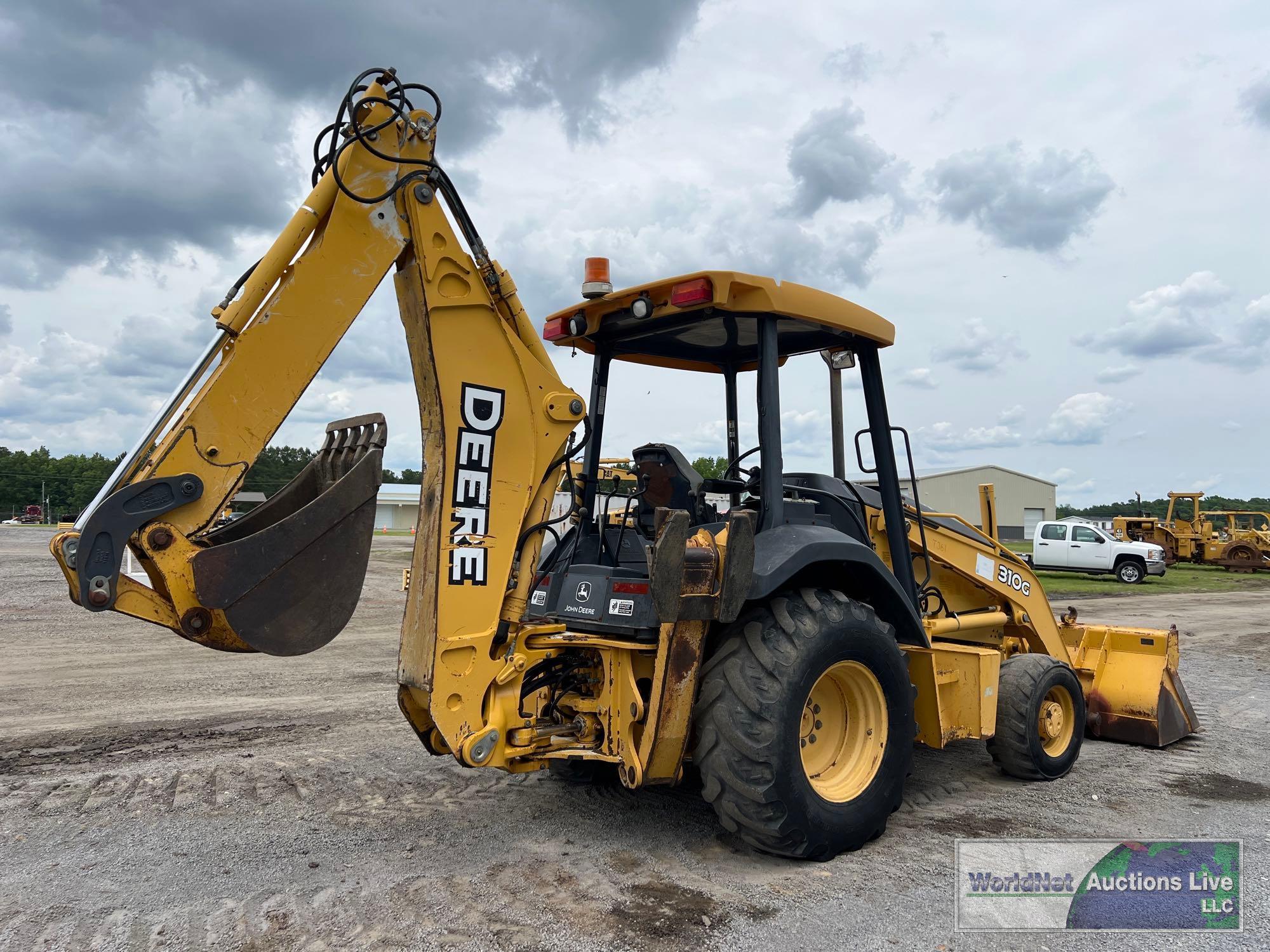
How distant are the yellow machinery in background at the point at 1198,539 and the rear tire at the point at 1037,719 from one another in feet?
81.2

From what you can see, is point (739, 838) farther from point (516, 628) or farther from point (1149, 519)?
point (1149, 519)

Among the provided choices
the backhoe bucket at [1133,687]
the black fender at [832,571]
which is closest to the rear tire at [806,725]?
the black fender at [832,571]

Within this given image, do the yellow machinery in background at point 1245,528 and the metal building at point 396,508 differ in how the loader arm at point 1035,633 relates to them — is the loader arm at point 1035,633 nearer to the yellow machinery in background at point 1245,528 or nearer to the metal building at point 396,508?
the yellow machinery in background at point 1245,528

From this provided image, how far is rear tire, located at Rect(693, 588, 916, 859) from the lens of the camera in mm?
→ 3865

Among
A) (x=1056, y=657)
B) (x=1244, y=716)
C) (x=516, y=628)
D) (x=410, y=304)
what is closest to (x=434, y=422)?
(x=410, y=304)

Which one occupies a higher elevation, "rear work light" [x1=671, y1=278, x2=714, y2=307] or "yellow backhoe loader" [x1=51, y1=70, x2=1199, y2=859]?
"rear work light" [x1=671, y1=278, x2=714, y2=307]

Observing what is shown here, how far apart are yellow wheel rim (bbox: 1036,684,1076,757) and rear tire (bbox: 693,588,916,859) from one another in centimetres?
167

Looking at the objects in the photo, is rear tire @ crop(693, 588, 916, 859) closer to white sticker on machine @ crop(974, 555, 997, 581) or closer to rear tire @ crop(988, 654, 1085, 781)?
rear tire @ crop(988, 654, 1085, 781)

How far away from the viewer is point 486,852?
4152 mm

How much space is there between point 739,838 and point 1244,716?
579 cm

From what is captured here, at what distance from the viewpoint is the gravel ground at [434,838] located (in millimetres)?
3387

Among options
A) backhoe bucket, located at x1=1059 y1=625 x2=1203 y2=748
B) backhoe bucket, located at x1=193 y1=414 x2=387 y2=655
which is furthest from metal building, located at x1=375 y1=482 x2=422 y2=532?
backhoe bucket, located at x1=193 y1=414 x2=387 y2=655

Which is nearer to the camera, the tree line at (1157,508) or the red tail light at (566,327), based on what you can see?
the red tail light at (566,327)

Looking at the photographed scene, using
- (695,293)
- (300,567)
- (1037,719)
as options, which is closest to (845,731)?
(1037,719)
